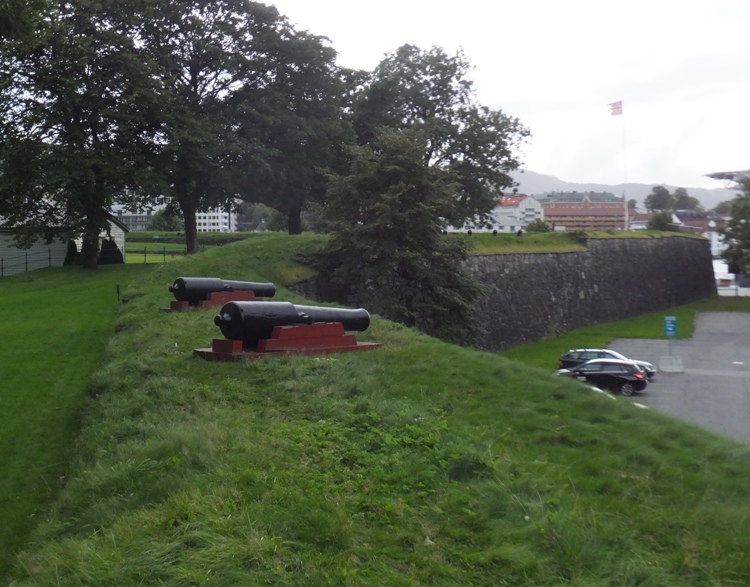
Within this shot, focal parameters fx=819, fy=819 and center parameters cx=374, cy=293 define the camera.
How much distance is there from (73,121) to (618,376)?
67.7 ft

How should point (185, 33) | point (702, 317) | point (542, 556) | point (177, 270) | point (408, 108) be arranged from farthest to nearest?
1. point (702, 317)
2. point (408, 108)
3. point (185, 33)
4. point (177, 270)
5. point (542, 556)

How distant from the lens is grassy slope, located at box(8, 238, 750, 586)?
4.49 m

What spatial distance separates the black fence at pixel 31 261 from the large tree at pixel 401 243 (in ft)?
57.4

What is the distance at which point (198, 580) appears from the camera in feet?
13.4

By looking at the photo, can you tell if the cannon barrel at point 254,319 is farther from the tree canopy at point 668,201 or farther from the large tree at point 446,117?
the tree canopy at point 668,201

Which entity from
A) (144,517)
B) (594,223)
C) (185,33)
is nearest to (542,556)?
(144,517)

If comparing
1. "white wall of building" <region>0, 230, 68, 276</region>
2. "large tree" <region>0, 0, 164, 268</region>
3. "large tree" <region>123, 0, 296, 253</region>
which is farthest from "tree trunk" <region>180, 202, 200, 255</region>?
"white wall of building" <region>0, 230, 68, 276</region>

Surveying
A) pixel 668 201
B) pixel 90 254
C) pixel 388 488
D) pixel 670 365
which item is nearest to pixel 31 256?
pixel 90 254

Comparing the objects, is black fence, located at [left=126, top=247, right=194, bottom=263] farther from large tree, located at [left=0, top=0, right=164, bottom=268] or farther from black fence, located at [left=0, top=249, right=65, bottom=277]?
large tree, located at [left=0, top=0, right=164, bottom=268]

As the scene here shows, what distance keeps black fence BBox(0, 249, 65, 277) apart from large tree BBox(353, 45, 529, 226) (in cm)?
1481

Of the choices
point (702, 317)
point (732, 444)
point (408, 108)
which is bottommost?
point (702, 317)

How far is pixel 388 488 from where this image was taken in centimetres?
556

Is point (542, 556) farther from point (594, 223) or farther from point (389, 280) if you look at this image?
point (594, 223)

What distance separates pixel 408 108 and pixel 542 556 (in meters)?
36.1
